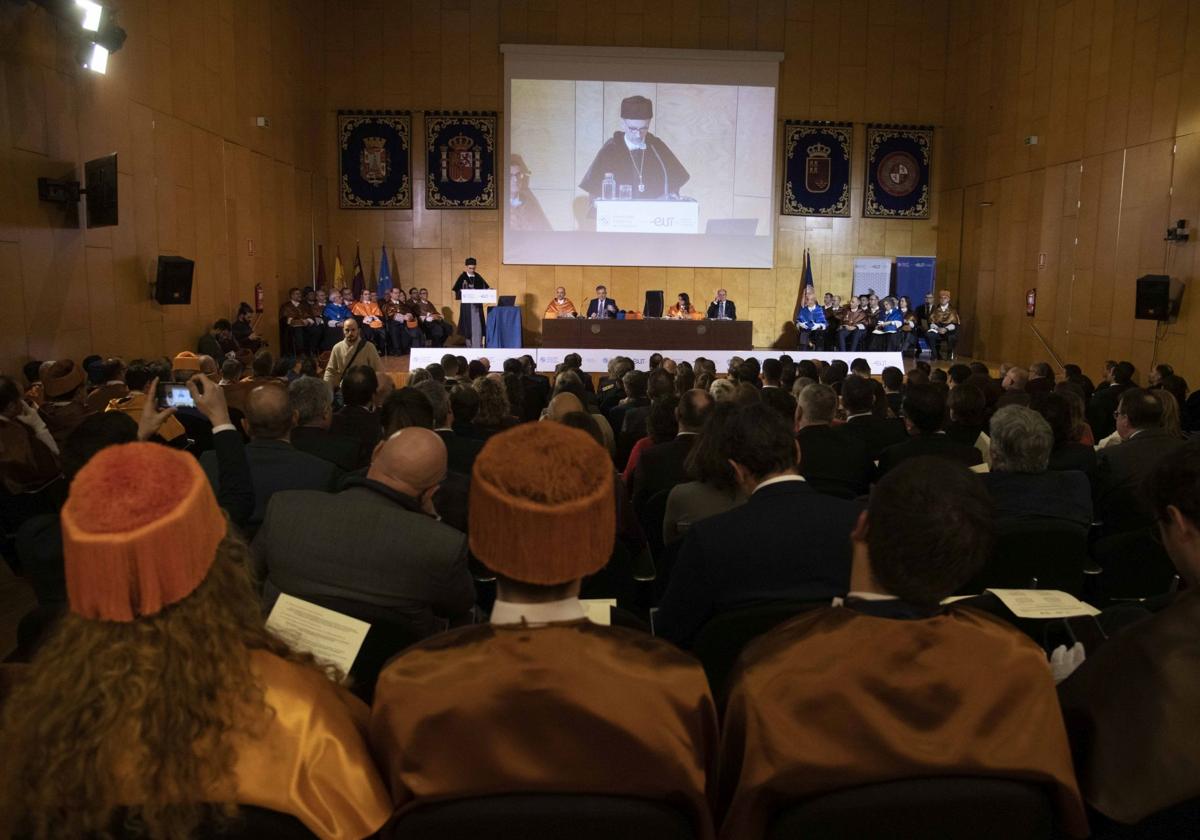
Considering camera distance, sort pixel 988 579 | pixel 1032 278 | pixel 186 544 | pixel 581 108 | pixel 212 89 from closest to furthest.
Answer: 1. pixel 186 544
2. pixel 988 579
3. pixel 212 89
4. pixel 1032 278
5. pixel 581 108

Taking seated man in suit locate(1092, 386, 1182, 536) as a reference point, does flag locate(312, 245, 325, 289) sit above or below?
above

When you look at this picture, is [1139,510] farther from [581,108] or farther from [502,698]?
[581,108]

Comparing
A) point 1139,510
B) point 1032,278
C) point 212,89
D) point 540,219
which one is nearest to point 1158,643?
point 1139,510

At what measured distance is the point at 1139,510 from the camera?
3795 millimetres

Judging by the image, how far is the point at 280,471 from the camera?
3.33 m

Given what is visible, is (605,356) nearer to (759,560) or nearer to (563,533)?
(759,560)

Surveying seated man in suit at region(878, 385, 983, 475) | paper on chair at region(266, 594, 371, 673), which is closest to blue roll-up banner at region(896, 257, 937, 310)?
seated man in suit at region(878, 385, 983, 475)

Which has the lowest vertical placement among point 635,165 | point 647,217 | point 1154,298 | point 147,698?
point 147,698

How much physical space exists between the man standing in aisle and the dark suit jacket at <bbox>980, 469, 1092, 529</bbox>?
12.1 metres

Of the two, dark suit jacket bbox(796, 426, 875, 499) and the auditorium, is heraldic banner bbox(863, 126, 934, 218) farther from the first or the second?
dark suit jacket bbox(796, 426, 875, 499)

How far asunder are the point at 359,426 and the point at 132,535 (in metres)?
3.68

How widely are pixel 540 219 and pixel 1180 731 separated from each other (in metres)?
15.0

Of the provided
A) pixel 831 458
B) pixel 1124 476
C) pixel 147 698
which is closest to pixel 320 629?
pixel 147 698

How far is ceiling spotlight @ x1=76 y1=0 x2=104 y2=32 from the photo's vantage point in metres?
8.02
